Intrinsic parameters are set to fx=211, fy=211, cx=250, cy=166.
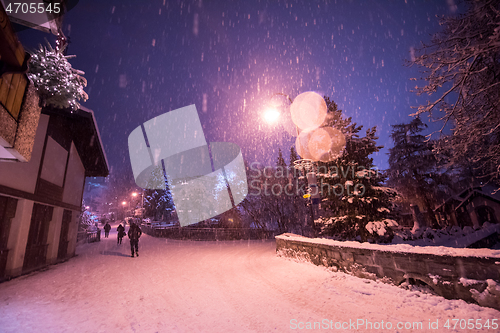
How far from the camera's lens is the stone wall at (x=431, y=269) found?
371 centimetres

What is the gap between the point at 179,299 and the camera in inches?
198

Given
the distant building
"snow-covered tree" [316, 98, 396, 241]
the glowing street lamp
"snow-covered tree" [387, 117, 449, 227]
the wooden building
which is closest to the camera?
the wooden building

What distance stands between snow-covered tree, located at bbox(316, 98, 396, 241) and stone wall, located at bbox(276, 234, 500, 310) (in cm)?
433

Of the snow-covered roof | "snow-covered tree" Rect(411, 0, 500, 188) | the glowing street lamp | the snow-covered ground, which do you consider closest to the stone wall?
the snow-covered ground

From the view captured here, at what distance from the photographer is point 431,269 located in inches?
175

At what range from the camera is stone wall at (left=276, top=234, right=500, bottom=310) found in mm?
3707

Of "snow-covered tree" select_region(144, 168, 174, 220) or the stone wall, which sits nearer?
the stone wall

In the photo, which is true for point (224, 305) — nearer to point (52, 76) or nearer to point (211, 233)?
point (52, 76)

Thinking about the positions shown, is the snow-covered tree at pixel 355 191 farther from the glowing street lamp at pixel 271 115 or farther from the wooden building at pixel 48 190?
the wooden building at pixel 48 190

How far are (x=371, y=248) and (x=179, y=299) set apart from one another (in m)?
5.05

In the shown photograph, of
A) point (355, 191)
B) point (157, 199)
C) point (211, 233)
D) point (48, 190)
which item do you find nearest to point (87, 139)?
point (48, 190)

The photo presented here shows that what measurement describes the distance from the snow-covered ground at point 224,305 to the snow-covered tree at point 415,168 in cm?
2163

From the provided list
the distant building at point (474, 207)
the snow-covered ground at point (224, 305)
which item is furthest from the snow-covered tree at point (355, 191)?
the distant building at point (474, 207)

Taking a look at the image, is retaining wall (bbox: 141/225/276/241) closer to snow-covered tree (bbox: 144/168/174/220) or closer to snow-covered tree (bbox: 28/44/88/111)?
snow-covered tree (bbox: 144/168/174/220)
